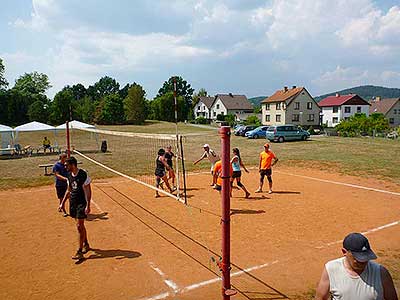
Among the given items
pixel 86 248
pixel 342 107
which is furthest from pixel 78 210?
pixel 342 107

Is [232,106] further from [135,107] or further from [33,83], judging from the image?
[33,83]

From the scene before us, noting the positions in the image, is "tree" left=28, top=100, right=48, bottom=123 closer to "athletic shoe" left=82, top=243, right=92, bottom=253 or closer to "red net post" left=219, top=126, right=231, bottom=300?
"athletic shoe" left=82, top=243, right=92, bottom=253

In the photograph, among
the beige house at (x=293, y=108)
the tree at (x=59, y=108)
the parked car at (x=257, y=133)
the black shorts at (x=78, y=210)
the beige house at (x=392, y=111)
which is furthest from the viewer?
the beige house at (x=392, y=111)

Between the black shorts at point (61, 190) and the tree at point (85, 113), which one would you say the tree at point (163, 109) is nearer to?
the tree at point (85, 113)

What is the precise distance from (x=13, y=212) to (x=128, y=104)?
64663 mm

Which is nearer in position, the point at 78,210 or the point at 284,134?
the point at 78,210

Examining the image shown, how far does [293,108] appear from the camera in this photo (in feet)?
218

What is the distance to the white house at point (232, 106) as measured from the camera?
85.1m

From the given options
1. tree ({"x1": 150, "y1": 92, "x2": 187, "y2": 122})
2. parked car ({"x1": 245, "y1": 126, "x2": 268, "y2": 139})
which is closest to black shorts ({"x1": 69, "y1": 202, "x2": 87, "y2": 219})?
parked car ({"x1": 245, "y1": 126, "x2": 268, "y2": 139})

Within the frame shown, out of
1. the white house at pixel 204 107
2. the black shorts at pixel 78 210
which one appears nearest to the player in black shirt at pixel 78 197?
the black shorts at pixel 78 210

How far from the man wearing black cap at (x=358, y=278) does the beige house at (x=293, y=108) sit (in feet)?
212

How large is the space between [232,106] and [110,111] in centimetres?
3144

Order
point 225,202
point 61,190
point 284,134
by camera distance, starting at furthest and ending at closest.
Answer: point 284,134, point 61,190, point 225,202

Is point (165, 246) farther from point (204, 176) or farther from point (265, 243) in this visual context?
point (204, 176)
